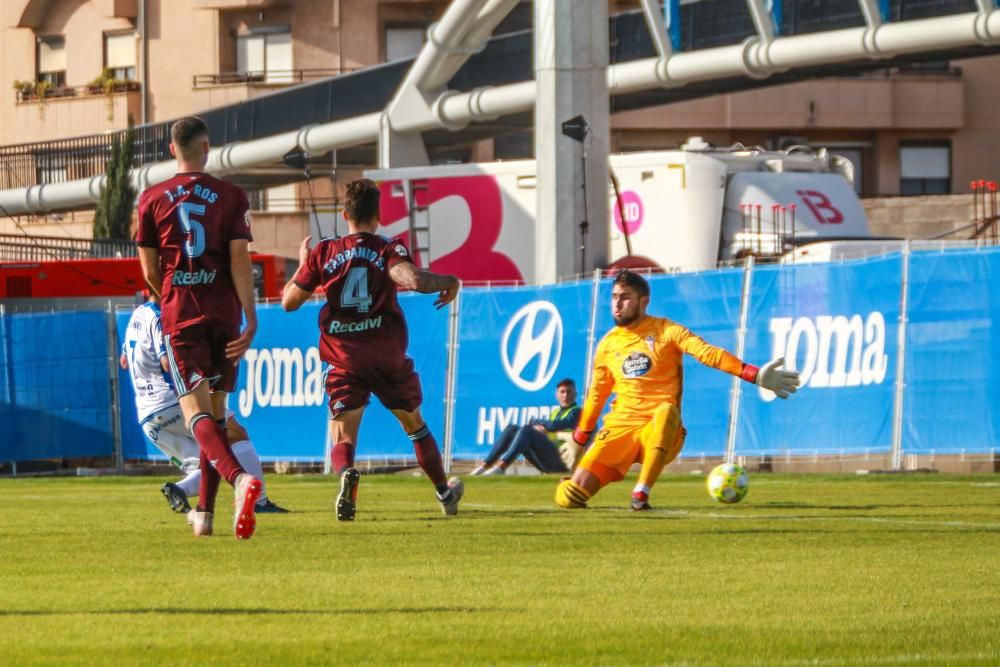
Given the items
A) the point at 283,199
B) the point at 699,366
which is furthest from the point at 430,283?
the point at 283,199

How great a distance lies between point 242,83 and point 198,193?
155ft

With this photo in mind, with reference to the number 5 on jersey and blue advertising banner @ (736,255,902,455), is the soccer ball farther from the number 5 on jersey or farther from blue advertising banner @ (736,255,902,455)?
blue advertising banner @ (736,255,902,455)

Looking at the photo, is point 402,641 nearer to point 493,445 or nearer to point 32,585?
point 32,585

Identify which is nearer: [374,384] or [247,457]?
[374,384]

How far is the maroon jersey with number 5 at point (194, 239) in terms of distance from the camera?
35.5 ft

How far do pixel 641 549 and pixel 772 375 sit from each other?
2.36m

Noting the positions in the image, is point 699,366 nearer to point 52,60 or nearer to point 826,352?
point 826,352

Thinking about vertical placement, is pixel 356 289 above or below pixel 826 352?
above

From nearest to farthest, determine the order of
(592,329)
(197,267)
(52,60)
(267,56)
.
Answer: (197,267) < (592,329) < (267,56) < (52,60)

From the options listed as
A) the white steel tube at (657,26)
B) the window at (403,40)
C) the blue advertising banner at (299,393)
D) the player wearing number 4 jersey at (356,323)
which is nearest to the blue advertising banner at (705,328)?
the blue advertising banner at (299,393)

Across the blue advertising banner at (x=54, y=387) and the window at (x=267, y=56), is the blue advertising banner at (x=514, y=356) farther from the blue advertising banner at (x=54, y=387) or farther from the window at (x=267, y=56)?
the window at (x=267, y=56)

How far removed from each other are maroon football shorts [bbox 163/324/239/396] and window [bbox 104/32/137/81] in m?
50.0

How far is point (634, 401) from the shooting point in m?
13.9

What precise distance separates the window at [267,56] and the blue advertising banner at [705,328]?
36883 millimetres
